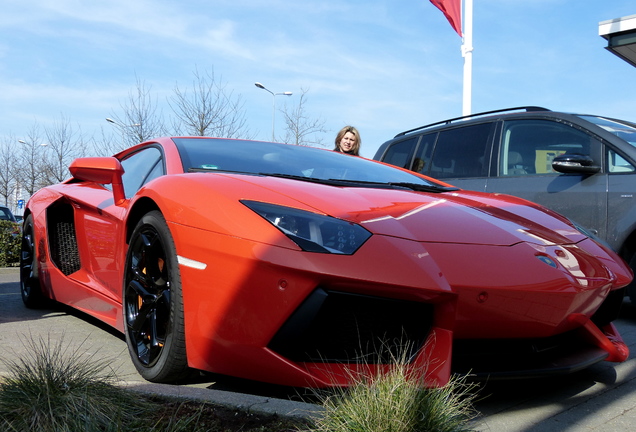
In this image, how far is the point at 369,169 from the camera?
3.68m

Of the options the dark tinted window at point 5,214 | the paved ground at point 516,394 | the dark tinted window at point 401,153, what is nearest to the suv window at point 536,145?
the dark tinted window at point 401,153

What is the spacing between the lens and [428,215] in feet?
8.57

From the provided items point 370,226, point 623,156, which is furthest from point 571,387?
point 623,156

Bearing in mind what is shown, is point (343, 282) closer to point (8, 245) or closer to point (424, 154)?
point (424, 154)

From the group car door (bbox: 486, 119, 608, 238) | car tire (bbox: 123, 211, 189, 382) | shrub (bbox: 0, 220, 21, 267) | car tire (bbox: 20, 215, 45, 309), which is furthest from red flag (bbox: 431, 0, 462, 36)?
car tire (bbox: 123, 211, 189, 382)

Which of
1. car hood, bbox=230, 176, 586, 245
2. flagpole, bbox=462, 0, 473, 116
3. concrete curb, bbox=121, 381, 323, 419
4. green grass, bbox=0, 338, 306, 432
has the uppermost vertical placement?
flagpole, bbox=462, 0, 473, 116

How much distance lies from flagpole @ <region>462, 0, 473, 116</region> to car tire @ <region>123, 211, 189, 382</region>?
1042cm

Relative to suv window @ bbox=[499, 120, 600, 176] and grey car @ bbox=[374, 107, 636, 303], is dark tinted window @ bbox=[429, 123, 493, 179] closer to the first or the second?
grey car @ bbox=[374, 107, 636, 303]

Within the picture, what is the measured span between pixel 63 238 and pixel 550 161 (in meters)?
3.64

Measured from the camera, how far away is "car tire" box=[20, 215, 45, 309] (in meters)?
4.63

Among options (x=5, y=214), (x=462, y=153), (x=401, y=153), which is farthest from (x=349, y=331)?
(x=5, y=214)

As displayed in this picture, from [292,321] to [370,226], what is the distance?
465 mm

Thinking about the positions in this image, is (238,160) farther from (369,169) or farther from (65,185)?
(65,185)

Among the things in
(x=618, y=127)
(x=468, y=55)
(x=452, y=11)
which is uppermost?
(x=452, y=11)
